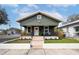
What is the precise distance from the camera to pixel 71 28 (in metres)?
6.43

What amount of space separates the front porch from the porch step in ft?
0.41

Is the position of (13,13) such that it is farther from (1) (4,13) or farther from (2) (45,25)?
(2) (45,25)

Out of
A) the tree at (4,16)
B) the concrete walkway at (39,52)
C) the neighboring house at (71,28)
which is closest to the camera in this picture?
the concrete walkway at (39,52)

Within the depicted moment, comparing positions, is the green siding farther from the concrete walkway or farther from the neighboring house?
the concrete walkway

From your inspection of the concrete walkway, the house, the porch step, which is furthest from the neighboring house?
the house

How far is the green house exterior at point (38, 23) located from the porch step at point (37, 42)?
13 centimetres

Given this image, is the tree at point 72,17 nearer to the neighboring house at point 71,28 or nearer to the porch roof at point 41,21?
the neighboring house at point 71,28

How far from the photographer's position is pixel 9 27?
20.7ft

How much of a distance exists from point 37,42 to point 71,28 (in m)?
1.13

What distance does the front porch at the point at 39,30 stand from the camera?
6445 millimetres

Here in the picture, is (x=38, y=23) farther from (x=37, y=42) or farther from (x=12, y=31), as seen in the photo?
(x=12, y=31)

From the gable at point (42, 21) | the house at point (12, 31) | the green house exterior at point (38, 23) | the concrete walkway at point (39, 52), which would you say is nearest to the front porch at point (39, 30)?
the green house exterior at point (38, 23)

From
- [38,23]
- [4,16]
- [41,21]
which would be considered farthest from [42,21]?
[4,16]
